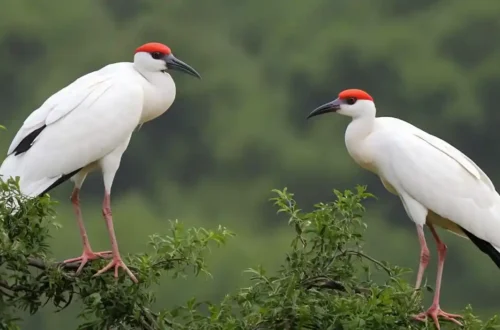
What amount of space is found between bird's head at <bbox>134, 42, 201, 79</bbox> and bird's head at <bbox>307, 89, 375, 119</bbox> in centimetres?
81

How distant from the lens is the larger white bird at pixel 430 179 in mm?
7508

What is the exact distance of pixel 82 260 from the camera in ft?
21.1

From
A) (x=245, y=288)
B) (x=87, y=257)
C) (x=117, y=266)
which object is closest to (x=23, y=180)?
(x=87, y=257)

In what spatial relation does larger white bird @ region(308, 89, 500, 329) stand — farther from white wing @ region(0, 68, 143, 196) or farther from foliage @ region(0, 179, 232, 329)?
foliage @ region(0, 179, 232, 329)

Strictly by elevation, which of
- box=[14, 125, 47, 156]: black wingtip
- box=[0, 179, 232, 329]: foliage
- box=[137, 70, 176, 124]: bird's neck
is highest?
box=[137, 70, 176, 124]: bird's neck

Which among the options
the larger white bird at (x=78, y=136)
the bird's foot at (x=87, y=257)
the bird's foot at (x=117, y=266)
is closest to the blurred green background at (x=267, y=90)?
the larger white bird at (x=78, y=136)

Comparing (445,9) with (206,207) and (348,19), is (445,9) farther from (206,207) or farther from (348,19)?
(206,207)

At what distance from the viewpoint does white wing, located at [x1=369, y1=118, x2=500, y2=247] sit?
7504 mm

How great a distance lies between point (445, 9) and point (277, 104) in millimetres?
7395

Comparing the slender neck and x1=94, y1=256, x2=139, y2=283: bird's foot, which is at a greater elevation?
the slender neck

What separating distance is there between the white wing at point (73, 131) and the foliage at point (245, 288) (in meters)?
0.89

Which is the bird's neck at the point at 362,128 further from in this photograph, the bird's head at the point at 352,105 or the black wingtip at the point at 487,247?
the black wingtip at the point at 487,247

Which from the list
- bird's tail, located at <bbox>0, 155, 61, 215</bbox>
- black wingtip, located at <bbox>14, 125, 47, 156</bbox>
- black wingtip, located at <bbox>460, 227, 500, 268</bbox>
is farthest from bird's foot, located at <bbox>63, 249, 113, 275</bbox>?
black wingtip, located at <bbox>460, 227, 500, 268</bbox>

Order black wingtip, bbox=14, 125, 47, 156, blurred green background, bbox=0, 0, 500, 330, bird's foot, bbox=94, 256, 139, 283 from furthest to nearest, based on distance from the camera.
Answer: blurred green background, bbox=0, 0, 500, 330
black wingtip, bbox=14, 125, 47, 156
bird's foot, bbox=94, 256, 139, 283
